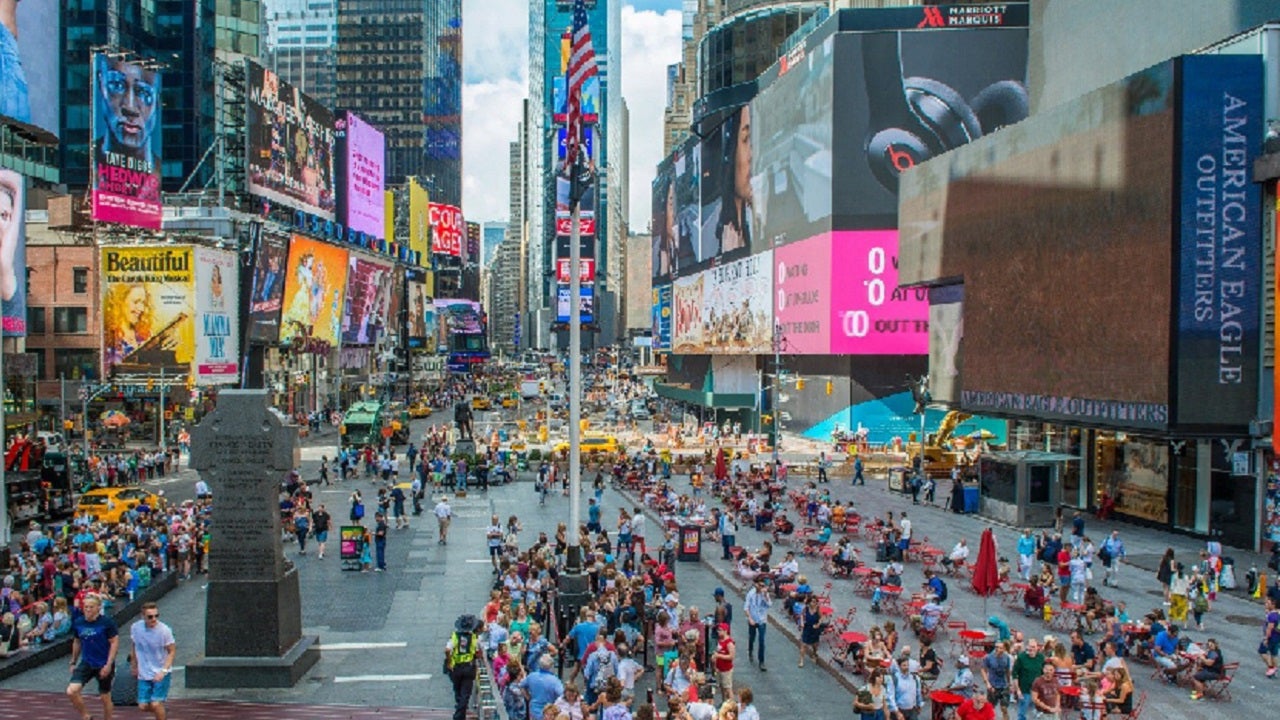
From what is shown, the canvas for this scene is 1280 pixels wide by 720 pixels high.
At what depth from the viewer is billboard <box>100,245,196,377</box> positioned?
61094 mm

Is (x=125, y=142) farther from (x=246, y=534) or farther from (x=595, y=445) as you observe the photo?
(x=246, y=534)

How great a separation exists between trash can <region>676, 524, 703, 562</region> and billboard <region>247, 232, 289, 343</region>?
A: 4810cm

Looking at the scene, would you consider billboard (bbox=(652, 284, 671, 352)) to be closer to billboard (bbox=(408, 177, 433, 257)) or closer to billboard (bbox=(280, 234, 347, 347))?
billboard (bbox=(408, 177, 433, 257))

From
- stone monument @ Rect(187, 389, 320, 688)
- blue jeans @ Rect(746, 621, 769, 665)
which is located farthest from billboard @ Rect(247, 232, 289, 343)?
blue jeans @ Rect(746, 621, 769, 665)

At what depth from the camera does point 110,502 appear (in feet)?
110

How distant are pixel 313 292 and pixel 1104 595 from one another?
2565 inches

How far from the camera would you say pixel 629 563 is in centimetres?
2312

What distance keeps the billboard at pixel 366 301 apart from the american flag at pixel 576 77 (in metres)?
69.6

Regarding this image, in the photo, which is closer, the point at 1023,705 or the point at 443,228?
the point at 1023,705

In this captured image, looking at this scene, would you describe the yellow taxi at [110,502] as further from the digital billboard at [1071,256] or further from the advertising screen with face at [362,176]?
the advertising screen with face at [362,176]

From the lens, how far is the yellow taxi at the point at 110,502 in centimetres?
3266

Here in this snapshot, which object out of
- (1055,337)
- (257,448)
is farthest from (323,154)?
(257,448)

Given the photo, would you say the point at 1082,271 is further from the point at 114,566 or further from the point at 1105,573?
the point at 114,566

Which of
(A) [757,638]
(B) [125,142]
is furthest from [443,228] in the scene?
(A) [757,638]
